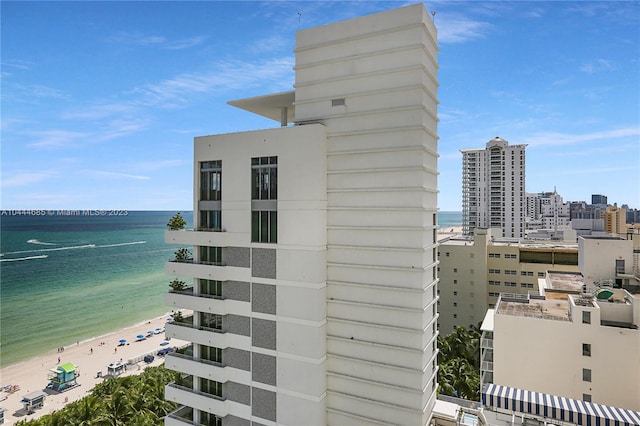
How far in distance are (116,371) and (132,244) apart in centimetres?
15159

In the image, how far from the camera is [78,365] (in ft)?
195

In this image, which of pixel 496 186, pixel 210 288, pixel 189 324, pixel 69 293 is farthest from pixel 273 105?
pixel 496 186

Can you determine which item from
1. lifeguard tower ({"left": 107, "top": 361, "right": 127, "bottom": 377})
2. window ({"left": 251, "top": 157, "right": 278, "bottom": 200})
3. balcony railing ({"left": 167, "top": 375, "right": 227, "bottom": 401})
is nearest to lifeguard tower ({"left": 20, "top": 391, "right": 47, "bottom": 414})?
lifeguard tower ({"left": 107, "top": 361, "right": 127, "bottom": 377})

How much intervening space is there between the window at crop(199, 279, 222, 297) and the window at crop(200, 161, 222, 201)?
208 inches

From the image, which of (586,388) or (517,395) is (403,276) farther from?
(586,388)

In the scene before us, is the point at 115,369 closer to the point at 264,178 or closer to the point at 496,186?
the point at 264,178

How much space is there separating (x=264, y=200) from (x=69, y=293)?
10582cm

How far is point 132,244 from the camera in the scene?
191 meters

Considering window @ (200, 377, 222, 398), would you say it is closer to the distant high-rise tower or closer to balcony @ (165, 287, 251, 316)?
balcony @ (165, 287, 251, 316)

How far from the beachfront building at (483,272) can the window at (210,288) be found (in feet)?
152

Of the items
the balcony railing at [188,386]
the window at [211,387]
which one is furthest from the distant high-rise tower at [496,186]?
the window at [211,387]

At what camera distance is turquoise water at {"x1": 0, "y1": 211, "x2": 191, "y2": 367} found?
73250mm

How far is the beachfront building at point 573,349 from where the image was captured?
25.1 metres

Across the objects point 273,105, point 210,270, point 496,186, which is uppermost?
point 496,186
